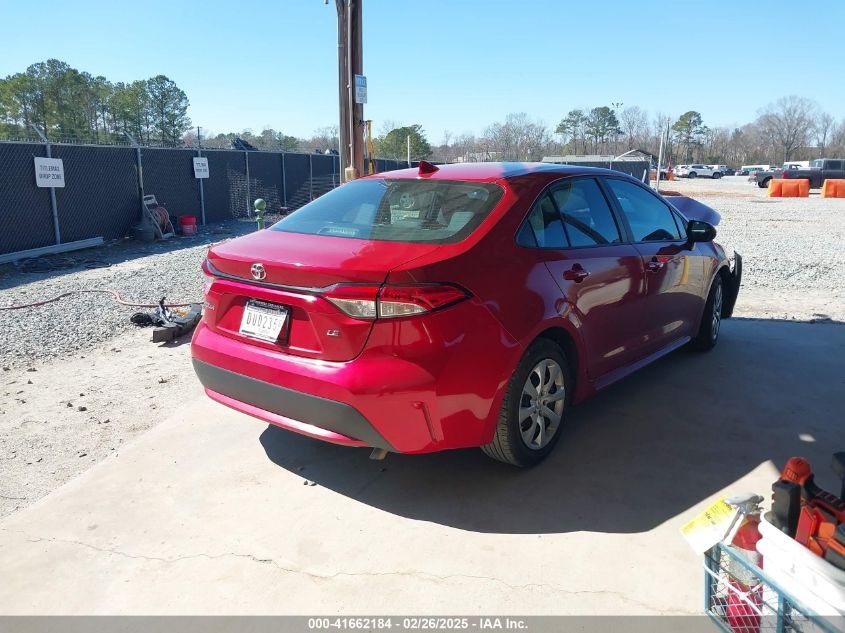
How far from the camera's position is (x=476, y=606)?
2545 mm

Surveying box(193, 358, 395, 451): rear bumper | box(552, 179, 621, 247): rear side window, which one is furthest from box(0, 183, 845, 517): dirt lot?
box(552, 179, 621, 247): rear side window

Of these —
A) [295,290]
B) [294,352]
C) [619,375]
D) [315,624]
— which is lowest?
[315,624]

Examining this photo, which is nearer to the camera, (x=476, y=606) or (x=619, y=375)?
(x=476, y=606)

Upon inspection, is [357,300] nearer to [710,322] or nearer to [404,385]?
[404,385]

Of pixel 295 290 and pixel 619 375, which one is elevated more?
pixel 295 290

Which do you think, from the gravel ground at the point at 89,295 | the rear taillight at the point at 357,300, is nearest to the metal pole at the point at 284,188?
the gravel ground at the point at 89,295

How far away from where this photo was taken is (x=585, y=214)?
4043 mm

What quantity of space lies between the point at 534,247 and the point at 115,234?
12082 millimetres

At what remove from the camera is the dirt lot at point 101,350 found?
396 centimetres

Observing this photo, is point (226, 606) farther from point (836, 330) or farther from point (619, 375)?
point (836, 330)

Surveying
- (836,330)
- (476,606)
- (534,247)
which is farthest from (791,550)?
(836,330)

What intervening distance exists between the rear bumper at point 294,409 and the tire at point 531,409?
63 centimetres

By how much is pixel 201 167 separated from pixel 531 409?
580 inches

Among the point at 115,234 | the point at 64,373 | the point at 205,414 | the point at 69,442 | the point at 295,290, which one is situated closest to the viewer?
the point at 295,290
